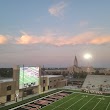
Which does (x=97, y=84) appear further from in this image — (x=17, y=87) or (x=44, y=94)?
(x=17, y=87)

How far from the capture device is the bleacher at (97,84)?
43.5m

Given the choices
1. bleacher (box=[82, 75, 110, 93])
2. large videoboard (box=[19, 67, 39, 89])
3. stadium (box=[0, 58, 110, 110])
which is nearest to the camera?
stadium (box=[0, 58, 110, 110])

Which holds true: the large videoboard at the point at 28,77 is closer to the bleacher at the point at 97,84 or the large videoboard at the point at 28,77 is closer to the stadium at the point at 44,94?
the stadium at the point at 44,94

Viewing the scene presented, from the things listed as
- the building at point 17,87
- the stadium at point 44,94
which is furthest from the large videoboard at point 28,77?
the building at point 17,87

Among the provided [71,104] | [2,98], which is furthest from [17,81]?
[71,104]

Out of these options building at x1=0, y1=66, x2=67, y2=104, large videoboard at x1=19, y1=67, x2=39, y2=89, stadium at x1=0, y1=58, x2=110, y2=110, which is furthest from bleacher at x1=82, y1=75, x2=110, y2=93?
large videoboard at x1=19, y1=67, x2=39, y2=89

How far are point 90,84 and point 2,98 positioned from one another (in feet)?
78.7

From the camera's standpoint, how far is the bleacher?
4353 cm

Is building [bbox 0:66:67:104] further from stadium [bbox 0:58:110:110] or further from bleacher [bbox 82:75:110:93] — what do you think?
bleacher [bbox 82:75:110:93]

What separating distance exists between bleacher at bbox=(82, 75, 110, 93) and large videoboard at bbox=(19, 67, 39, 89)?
11.7 m

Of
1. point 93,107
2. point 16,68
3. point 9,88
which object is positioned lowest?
point 93,107

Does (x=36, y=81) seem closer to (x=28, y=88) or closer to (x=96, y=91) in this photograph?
(x=28, y=88)

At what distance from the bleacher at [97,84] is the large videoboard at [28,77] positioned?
38.5ft

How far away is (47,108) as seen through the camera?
26234 millimetres
